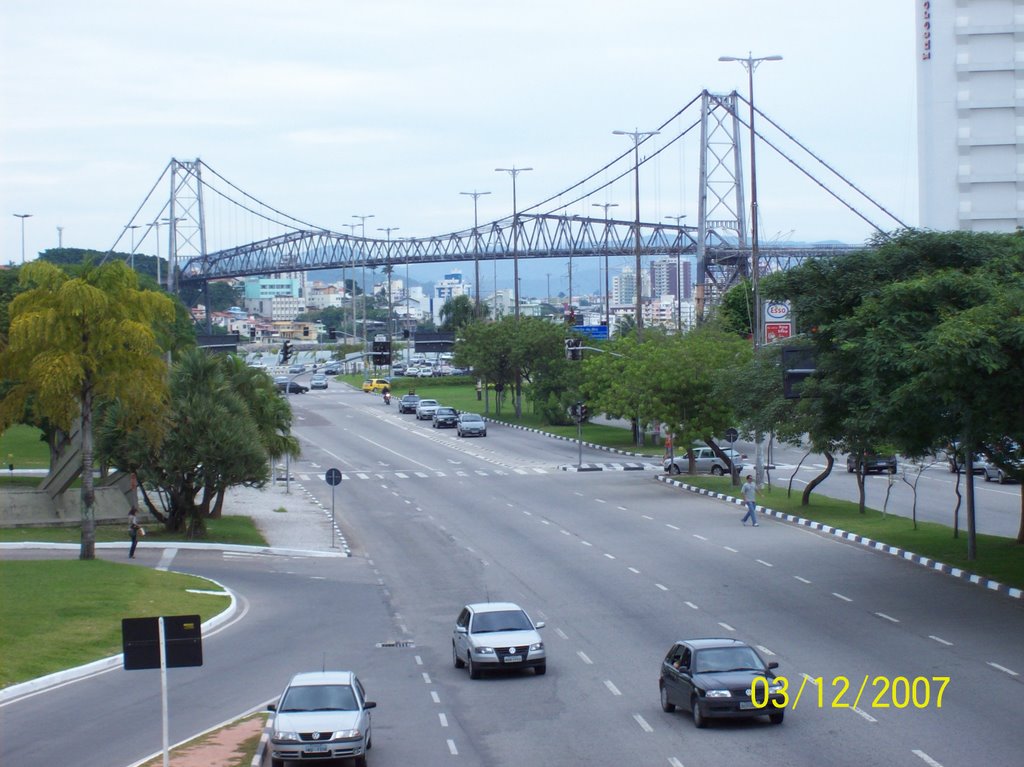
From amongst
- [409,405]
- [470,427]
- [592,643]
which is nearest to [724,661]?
[592,643]

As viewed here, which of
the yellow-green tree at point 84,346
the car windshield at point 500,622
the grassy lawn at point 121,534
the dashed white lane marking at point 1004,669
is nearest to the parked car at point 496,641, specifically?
the car windshield at point 500,622

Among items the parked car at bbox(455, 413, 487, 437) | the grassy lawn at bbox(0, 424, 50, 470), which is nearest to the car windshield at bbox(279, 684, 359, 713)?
the grassy lawn at bbox(0, 424, 50, 470)

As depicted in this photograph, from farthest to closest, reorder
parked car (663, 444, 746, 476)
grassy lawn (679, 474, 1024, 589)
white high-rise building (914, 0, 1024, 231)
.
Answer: white high-rise building (914, 0, 1024, 231)
parked car (663, 444, 746, 476)
grassy lawn (679, 474, 1024, 589)

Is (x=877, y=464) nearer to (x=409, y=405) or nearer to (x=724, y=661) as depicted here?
A: (x=724, y=661)

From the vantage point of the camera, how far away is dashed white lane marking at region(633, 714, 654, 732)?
1806cm

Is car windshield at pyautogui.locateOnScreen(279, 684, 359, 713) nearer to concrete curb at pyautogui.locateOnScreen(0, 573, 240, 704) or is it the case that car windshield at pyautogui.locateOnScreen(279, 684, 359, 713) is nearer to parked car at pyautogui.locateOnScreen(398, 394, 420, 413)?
concrete curb at pyautogui.locateOnScreen(0, 573, 240, 704)

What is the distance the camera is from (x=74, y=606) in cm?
2758

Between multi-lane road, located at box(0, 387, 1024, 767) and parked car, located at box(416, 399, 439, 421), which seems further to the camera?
parked car, located at box(416, 399, 439, 421)

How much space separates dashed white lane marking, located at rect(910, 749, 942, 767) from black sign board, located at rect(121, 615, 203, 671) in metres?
8.79

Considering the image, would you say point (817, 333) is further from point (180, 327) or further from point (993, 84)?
point (180, 327)

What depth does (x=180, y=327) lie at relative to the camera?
8525 centimetres

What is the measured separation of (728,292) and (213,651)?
8290 centimetres

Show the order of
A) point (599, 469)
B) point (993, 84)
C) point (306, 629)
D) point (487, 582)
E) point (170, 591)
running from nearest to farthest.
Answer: point (306, 629), point (170, 591), point (487, 582), point (599, 469), point (993, 84)

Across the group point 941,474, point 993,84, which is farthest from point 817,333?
point 993,84
